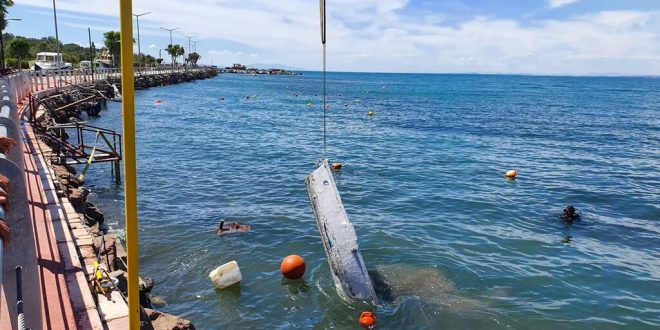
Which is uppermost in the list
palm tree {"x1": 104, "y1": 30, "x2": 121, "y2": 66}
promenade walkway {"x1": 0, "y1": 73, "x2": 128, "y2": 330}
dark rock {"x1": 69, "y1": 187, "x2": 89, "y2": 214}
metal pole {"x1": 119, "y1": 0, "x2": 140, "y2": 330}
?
palm tree {"x1": 104, "y1": 30, "x2": 121, "y2": 66}

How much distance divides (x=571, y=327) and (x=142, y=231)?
11.9 meters

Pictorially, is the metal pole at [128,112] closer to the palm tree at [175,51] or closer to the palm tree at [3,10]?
the palm tree at [3,10]

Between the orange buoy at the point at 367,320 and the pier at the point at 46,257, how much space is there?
4844 mm

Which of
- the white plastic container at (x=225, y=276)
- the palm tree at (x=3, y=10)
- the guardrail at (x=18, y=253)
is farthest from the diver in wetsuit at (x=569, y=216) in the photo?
the palm tree at (x=3, y=10)

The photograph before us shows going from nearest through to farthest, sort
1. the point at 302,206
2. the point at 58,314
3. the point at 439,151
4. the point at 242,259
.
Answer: the point at 58,314 → the point at 242,259 → the point at 302,206 → the point at 439,151

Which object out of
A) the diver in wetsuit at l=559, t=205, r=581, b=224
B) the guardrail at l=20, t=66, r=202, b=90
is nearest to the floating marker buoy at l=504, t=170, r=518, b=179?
the diver in wetsuit at l=559, t=205, r=581, b=224

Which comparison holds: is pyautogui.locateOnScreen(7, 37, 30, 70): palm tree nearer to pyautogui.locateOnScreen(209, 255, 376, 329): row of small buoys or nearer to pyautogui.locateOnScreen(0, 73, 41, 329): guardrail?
pyautogui.locateOnScreen(209, 255, 376, 329): row of small buoys

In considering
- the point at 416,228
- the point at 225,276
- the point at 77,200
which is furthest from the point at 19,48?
the point at 225,276

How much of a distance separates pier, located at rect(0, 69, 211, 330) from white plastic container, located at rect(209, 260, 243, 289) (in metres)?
2.20

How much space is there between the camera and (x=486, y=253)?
1430cm

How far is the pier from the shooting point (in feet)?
10.3

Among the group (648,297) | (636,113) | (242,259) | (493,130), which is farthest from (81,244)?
(636,113)

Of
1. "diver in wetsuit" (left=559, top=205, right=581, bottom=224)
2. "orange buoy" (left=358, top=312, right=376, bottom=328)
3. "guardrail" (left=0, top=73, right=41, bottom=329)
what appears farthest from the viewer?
"diver in wetsuit" (left=559, top=205, right=581, bottom=224)

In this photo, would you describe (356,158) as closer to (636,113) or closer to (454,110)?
(454,110)
